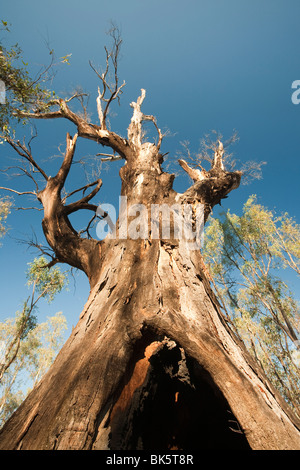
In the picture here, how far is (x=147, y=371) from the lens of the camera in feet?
5.69

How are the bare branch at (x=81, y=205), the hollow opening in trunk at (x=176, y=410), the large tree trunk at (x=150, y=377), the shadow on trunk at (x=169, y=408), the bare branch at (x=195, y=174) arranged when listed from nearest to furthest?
the large tree trunk at (x=150, y=377), the shadow on trunk at (x=169, y=408), the hollow opening in trunk at (x=176, y=410), the bare branch at (x=81, y=205), the bare branch at (x=195, y=174)

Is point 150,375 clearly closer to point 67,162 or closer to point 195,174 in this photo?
point 67,162

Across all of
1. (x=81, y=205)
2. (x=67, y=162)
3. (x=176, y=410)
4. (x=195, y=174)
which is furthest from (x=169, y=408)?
(x=195, y=174)

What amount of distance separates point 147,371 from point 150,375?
40mm

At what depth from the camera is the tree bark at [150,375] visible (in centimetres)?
120

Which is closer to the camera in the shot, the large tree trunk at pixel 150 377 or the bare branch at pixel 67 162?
the large tree trunk at pixel 150 377

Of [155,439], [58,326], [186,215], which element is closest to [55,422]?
[155,439]

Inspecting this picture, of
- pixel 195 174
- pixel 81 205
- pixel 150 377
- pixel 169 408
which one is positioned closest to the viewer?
pixel 150 377

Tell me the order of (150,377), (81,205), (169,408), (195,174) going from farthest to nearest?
(195,174) → (81,205) → (169,408) → (150,377)

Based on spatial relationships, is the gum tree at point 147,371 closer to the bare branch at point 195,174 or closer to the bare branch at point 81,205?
the bare branch at point 81,205

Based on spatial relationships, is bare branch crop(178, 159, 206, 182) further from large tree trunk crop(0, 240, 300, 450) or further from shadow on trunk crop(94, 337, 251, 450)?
shadow on trunk crop(94, 337, 251, 450)

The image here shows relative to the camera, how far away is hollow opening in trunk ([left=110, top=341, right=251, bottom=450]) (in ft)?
5.26

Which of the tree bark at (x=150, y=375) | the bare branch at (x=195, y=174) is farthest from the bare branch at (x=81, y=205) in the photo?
the bare branch at (x=195, y=174)

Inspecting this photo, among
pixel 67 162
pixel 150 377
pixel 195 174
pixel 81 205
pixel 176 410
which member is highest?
pixel 195 174
